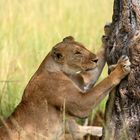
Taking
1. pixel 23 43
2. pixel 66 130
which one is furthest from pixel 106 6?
pixel 66 130

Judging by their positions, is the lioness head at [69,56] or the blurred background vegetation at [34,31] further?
the blurred background vegetation at [34,31]

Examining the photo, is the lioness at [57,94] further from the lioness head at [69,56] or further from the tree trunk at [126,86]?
the tree trunk at [126,86]

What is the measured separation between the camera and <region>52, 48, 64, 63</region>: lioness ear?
20.5 feet

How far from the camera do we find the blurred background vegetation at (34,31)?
7848mm

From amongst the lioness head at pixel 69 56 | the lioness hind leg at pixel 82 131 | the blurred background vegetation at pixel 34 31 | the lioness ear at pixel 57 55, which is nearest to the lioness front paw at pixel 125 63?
the lioness head at pixel 69 56

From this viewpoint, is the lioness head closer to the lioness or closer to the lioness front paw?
the lioness

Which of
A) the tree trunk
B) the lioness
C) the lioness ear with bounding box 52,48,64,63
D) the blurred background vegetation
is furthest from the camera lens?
the blurred background vegetation

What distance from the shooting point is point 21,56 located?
8.66 m

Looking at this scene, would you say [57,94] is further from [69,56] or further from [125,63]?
[125,63]

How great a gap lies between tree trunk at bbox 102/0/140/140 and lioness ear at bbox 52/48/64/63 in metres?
0.78

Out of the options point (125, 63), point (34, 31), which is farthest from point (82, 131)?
point (34, 31)

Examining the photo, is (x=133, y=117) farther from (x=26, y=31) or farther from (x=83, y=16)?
(x=83, y=16)

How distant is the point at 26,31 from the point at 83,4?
2469 mm

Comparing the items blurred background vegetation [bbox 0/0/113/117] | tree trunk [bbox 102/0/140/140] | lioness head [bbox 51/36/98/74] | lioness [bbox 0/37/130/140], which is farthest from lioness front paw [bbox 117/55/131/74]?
blurred background vegetation [bbox 0/0/113/117]
